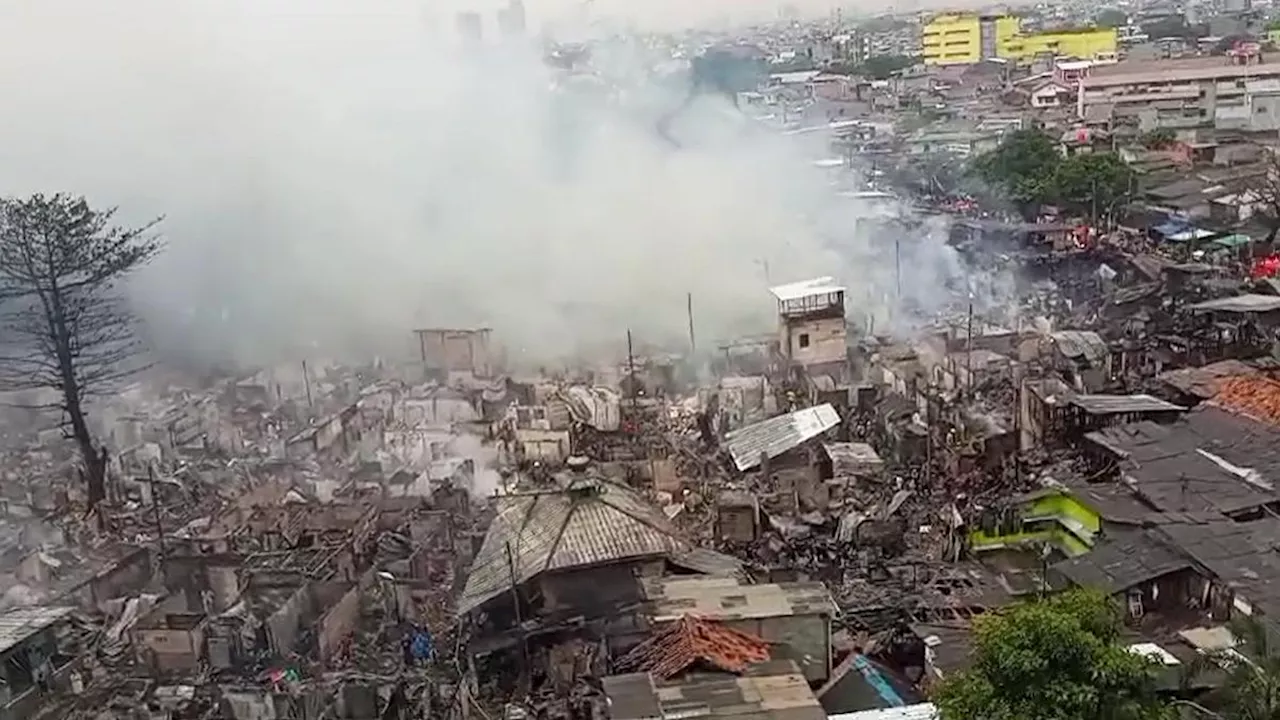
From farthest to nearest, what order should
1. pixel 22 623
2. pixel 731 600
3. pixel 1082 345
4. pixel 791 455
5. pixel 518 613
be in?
pixel 1082 345, pixel 791 455, pixel 22 623, pixel 518 613, pixel 731 600

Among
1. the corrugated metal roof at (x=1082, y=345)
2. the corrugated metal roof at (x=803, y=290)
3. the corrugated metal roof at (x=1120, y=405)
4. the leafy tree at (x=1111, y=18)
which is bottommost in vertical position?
the corrugated metal roof at (x=1082, y=345)

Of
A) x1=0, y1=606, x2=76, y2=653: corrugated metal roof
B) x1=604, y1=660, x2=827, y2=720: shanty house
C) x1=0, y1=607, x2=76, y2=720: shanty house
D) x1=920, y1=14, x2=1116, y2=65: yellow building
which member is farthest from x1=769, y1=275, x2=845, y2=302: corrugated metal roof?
x1=920, y1=14, x2=1116, y2=65: yellow building

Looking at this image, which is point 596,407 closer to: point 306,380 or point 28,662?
point 306,380

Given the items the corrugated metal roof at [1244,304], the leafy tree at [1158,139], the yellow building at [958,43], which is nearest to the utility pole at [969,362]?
the corrugated metal roof at [1244,304]

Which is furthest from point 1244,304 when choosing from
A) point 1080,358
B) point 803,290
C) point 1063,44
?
point 1063,44

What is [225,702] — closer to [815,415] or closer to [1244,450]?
[815,415]

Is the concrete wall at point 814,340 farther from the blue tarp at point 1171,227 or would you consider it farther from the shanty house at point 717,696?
the blue tarp at point 1171,227

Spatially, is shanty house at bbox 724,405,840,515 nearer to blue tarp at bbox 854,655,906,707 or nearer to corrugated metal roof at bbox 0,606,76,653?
blue tarp at bbox 854,655,906,707
